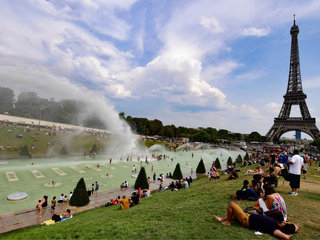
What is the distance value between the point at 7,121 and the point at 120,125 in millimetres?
33639

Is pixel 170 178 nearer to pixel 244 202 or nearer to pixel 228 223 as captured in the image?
pixel 244 202

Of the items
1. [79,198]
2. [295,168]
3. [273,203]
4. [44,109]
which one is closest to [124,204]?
[79,198]

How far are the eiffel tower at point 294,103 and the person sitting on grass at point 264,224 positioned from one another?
89337mm

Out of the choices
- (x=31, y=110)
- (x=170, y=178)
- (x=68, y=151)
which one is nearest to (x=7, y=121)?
(x=68, y=151)

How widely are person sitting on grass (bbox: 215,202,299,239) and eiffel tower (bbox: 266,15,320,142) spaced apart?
89337 mm

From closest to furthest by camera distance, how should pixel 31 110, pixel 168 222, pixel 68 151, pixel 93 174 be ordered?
1. pixel 168 222
2. pixel 93 174
3. pixel 68 151
4. pixel 31 110

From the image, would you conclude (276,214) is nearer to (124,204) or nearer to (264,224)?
(264,224)

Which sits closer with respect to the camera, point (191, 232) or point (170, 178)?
point (191, 232)

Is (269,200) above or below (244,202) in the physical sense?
above

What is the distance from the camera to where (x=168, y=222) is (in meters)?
6.88

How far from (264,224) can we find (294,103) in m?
95.0

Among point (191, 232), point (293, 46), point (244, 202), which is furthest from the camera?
point (293, 46)

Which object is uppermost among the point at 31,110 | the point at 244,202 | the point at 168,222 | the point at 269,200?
the point at 31,110

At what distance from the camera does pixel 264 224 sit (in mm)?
5211
